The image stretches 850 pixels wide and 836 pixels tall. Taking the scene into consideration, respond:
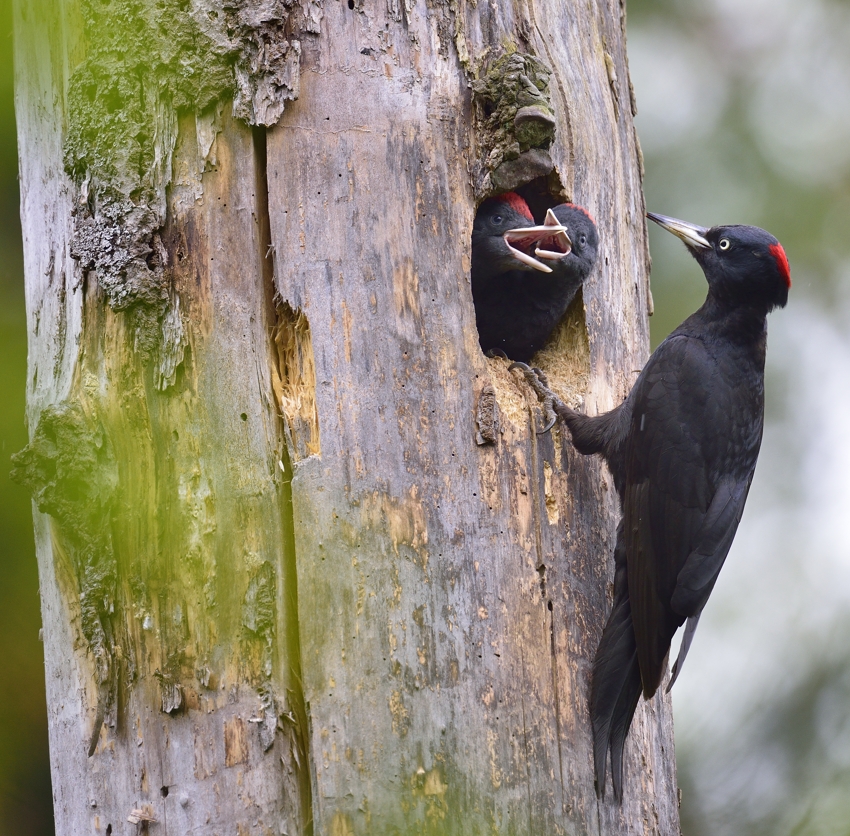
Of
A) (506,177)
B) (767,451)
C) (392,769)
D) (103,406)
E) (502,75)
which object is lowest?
(392,769)

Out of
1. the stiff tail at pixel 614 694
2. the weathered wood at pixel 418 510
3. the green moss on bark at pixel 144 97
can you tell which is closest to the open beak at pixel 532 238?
the weathered wood at pixel 418 510

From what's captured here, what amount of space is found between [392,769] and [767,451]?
3.38m

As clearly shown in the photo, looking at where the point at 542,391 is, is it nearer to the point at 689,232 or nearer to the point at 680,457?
the point at 680,457

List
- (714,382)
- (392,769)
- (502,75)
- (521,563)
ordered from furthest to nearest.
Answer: (714,382) → (502,75) → (521,563) → (392,769)

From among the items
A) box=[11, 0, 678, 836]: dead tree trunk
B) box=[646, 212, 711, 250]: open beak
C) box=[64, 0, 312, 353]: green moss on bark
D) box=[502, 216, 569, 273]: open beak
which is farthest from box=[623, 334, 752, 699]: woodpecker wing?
box=[64, 0, 312, 353]: green moss on bark

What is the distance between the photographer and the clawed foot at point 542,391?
8.47ft

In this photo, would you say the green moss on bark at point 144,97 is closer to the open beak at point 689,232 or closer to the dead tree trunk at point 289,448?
the dead tree trunk at point 289,448

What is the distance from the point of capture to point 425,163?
2.43 metres

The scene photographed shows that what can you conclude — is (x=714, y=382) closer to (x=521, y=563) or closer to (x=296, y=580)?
(x=521, y=563)

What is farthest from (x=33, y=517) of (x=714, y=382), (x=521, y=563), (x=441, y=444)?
(x=714, y=382)

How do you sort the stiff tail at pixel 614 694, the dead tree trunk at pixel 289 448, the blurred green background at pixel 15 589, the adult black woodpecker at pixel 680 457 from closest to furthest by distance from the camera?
the blurred green background at pixel 15 589
the dead tree trunk at pixel 289 448
the stiff tail at pixel 614 694
the adult black woodpecker at pixel 680 457

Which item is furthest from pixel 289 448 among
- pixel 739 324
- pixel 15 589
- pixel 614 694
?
pixel 739 324

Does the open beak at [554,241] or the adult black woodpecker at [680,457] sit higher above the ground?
the open beak at [554,241]

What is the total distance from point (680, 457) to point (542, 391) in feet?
2.11
